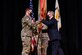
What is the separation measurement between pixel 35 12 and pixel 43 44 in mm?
975

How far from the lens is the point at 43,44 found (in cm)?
864

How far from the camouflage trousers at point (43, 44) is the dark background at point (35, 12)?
65 cm

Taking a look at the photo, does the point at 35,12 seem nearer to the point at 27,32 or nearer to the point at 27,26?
the point at 27,26

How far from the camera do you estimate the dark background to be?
9008mm

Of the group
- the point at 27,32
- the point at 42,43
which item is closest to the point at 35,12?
the point at 42,43

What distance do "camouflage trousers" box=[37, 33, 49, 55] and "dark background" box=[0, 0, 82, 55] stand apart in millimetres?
650

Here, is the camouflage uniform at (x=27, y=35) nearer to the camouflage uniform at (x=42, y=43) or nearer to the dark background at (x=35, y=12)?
the camouflage uniform at (x=42, y=43)

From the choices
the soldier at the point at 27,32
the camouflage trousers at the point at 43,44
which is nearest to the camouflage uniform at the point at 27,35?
the soldier at the point at 27,32

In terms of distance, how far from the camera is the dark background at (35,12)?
9008 mm

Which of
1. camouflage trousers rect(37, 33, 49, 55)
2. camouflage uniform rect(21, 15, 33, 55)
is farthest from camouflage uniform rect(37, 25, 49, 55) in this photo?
camouflage uniform rect(21, 15, 33, 55)

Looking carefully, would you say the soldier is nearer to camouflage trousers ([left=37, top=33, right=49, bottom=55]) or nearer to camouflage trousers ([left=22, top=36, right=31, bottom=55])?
camouflage trousers ([left=22, top=36, right=31, bottom=55])

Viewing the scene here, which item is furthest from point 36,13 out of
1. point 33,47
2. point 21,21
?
point 33,47
